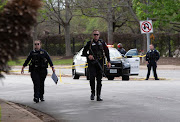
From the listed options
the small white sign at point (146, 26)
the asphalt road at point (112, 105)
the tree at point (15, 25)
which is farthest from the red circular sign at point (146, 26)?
the tree at point (15, 25)

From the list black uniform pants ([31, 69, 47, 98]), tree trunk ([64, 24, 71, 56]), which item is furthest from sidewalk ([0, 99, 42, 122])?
tree trunk ([64, 24, 71, 56])

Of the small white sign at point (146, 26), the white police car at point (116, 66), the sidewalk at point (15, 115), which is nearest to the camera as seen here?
the sidewalk at point (15, 115)

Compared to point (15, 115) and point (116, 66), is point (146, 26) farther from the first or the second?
point (15, 115)

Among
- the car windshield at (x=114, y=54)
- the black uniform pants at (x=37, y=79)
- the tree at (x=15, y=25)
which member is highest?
the tree at (x=15, y=25)

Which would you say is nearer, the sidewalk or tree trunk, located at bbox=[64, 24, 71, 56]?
the sidewalk

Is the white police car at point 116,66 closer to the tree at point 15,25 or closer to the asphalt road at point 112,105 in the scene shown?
the asphalt road at point 112,105

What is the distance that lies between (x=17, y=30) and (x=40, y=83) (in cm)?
732

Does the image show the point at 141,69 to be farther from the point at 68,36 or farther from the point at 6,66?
the point at 6,66

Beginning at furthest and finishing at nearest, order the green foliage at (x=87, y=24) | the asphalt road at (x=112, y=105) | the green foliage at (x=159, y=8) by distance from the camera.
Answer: the green foliage at (x=87, y=24) → the green foliage at (x=159, y=8) → the asphalt road at (x=112, y=105)

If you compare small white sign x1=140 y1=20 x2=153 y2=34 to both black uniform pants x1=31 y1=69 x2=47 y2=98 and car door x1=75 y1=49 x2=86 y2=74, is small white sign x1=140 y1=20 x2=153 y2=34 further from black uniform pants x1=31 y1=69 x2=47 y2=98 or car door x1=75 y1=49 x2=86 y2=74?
black uniform pants x1=31 y1=69 x2=47 y2=98

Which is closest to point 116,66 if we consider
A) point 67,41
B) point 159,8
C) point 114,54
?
point 114,54

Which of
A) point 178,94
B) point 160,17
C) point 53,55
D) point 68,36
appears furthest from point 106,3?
point 178,94

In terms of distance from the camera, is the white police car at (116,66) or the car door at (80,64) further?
the car door at (80,64)

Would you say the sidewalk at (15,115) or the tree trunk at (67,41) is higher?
the tree trunk at (67,41)
